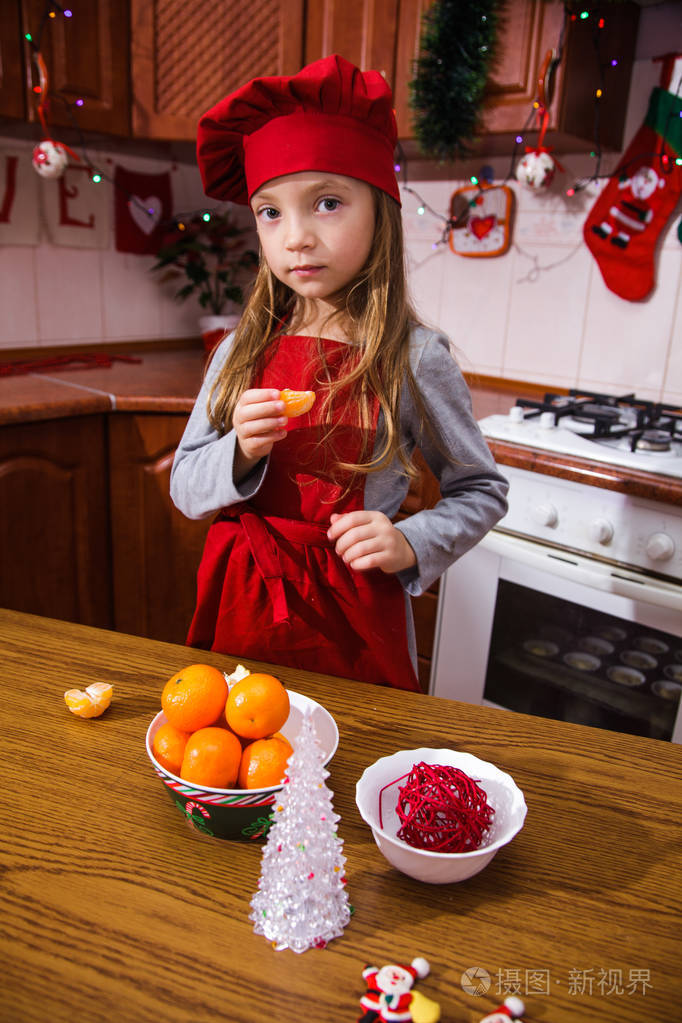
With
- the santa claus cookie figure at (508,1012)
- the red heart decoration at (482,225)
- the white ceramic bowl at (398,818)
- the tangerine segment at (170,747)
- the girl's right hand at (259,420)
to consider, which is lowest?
the santa claus cookie figure at (508,1012)

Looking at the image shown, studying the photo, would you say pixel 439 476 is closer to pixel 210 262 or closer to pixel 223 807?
pixel 223 807

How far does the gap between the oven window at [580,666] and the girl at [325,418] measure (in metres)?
0.59

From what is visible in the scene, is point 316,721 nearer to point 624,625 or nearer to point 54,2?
point 624,625

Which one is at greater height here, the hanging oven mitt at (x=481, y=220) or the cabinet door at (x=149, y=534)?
the hanging oven mitt at (x=481, y=220)

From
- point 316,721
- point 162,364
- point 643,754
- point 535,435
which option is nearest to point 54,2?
point 162,364

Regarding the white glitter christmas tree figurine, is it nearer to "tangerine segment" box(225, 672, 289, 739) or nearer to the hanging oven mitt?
"tangerine segment" box(225, 672, 289, 739)

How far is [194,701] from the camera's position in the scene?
0.59 metres

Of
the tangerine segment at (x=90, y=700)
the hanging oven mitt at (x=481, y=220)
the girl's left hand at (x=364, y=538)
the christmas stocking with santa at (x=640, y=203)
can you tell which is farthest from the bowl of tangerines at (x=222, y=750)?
the hanging oven mitt at (x=481, y=220)

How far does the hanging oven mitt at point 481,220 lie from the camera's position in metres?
2.08

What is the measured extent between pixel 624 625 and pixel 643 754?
2.64 feet

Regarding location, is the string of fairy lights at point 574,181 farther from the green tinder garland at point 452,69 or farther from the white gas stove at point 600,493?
the white gas stove at point 600,493

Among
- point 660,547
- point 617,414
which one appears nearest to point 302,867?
point 660,547

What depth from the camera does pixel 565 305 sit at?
2.03m

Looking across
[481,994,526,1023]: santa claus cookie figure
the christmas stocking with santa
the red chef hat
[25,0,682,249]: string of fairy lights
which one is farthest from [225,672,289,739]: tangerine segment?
the christmas stocking with santa
